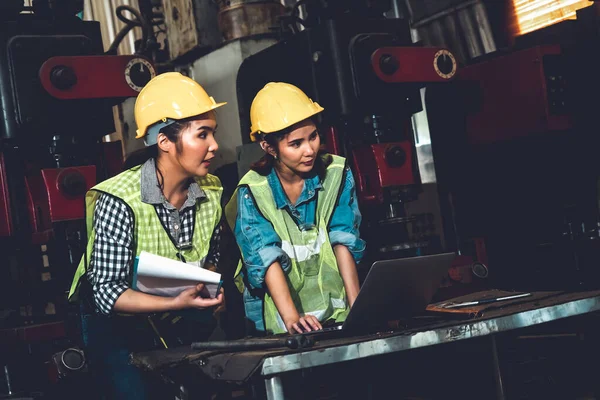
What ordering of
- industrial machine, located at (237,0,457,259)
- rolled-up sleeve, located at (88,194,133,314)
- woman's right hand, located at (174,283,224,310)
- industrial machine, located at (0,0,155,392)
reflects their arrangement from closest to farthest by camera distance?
woman's right hand, located at (174,283,224,310) < rolled-up sleeve, located at (88,194,133,314) < industrial machine, located at (0,0,155,392) < industrial machine, located at (237,0,457,259)

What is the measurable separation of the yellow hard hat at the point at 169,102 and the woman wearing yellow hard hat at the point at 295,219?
0.85 ft

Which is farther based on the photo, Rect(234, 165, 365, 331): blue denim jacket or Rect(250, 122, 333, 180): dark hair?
Rect(250, 122, 333, 180): dark hair

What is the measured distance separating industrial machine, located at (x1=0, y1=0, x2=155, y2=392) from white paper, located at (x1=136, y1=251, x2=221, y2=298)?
0.67m

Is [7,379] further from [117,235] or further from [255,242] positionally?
[255,242]

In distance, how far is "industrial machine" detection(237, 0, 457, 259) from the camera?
10.7ft

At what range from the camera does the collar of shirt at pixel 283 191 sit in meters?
2.79

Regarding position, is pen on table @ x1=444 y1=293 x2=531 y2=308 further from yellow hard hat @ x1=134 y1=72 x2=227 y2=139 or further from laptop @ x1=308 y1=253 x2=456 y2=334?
yellow hard hat @ x1=134 y1=72 x2=227 y2=139

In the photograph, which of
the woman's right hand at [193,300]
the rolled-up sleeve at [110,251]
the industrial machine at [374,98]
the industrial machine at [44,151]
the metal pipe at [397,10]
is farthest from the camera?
the metal pipe at [397,10]

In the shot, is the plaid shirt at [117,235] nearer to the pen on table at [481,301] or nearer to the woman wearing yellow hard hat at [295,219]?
the woman wearing yellow hard hat at [295,219]

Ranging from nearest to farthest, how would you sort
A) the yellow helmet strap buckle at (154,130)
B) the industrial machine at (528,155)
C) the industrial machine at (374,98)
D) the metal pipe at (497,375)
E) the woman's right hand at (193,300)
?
the metal pipe at (497,375) → the woman's right hand at (193,300) → the yellow helmet strap buckle at (154,130) → the industrial machine at (374,98) → the industrial machine at (528,155)

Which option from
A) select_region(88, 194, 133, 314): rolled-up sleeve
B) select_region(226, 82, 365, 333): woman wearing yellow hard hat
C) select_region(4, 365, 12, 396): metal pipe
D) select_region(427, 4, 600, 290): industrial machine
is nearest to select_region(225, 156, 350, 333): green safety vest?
select_region(226, 82, 365, 333): woman wearing yellow hard hat

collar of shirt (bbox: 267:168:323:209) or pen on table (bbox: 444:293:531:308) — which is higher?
collar of shirt (bbox: 267:168:323:209)

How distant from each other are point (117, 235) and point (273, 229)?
50cm

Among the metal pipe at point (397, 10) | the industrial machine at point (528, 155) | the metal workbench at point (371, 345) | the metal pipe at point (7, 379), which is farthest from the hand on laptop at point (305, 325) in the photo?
the metal pipe at point (397, 10)
